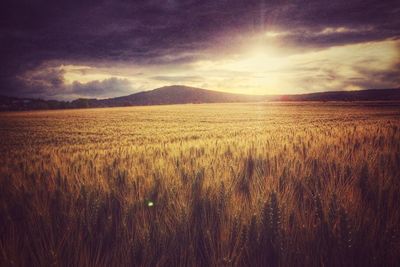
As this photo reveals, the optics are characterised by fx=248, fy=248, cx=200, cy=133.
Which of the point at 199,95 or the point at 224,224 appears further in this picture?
the point at 199,95

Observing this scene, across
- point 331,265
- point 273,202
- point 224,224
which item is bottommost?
point 331,265

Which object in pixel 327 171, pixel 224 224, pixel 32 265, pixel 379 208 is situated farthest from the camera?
pixel 327 171

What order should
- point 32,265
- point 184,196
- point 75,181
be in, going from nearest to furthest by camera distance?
1. point 32,265
2. point 184,196
3. point 75,181

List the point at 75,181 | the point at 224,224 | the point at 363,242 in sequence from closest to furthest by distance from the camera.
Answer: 1. the point at 363,242
2. the point at 224,224
3. the point at 75,181

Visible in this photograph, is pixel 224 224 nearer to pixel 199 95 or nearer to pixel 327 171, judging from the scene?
pixel 327 171

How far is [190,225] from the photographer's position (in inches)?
54.7

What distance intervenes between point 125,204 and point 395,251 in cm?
143

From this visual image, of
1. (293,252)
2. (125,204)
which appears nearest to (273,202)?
(293,252)

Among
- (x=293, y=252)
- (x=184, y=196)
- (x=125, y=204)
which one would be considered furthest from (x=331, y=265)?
(x=125, y=204)

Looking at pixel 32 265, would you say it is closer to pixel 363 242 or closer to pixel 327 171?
pixel 363 242

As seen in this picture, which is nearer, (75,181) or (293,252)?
(293,252)

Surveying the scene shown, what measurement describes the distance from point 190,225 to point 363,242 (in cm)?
86

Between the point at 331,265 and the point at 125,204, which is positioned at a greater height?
the point at 125,204

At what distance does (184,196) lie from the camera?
5.29ft
